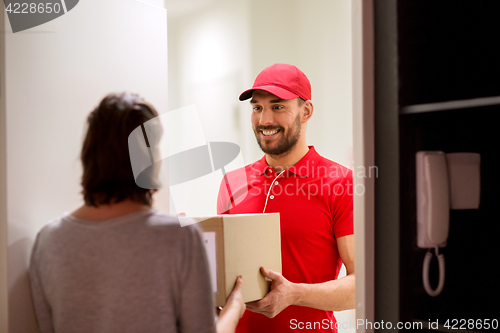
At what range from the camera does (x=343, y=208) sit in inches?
60.2

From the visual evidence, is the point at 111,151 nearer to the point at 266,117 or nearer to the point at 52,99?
the point at 52,99

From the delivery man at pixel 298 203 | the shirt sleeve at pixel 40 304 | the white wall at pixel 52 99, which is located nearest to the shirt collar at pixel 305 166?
the delivery man at pixel 298 203

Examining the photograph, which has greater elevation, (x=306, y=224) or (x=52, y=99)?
(x=52, y=99)

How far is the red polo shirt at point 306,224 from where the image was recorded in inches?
58.9

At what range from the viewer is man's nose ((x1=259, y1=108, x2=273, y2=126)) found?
1681 mm

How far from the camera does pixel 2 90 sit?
3.10 feet

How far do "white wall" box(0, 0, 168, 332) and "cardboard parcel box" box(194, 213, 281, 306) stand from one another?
34 centimetres

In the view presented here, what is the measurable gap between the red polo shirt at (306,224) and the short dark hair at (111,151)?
0.80m

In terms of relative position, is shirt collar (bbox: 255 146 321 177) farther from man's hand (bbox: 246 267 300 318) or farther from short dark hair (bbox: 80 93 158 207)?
short dark hair (bbox: 80 93 158 207)

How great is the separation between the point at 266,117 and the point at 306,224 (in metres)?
0.48

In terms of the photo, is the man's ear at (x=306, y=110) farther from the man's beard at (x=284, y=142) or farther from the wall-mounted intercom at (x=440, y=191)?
the wall-mounted intercom at (x=440, y=191)

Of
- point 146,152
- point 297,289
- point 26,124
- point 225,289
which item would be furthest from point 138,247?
point 297,289

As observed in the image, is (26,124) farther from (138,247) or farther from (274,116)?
(274,116)

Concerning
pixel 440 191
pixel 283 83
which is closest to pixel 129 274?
pixel 440 191
